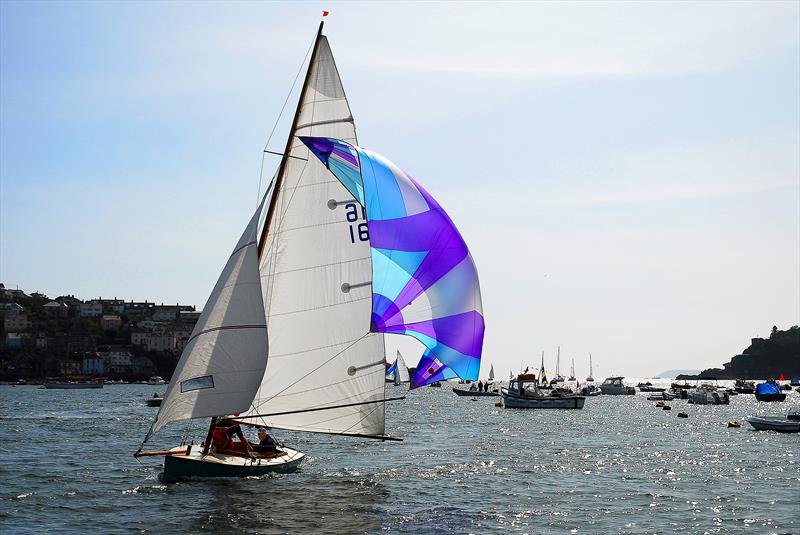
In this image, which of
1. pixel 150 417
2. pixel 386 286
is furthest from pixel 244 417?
pixel 150 417

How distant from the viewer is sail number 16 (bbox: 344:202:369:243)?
98.1ft

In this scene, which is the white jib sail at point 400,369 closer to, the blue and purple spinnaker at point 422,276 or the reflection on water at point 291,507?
the reflection on water at point 291,507

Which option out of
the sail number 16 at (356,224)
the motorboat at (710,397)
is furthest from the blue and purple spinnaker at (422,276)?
the motorboat at (710,397)

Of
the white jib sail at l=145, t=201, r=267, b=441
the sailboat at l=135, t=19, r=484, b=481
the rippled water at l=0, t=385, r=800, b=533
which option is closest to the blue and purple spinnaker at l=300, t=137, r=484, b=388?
the sailboat at l=135, t=19, r=484, b=481

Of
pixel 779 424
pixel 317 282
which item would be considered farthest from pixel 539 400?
pixel 317 282

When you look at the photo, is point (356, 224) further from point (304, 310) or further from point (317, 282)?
point (304, 310)

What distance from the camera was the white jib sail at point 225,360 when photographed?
2816cm

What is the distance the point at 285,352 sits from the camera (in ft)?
98.1

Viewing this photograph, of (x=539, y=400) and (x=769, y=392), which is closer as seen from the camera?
(x=539, y=400)

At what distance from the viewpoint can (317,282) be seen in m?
30.1

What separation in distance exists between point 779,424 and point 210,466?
2016 inches

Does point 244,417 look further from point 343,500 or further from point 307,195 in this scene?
point 307,195

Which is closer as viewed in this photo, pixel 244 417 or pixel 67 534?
pixel 67 534

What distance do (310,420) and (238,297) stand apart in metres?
5.39
